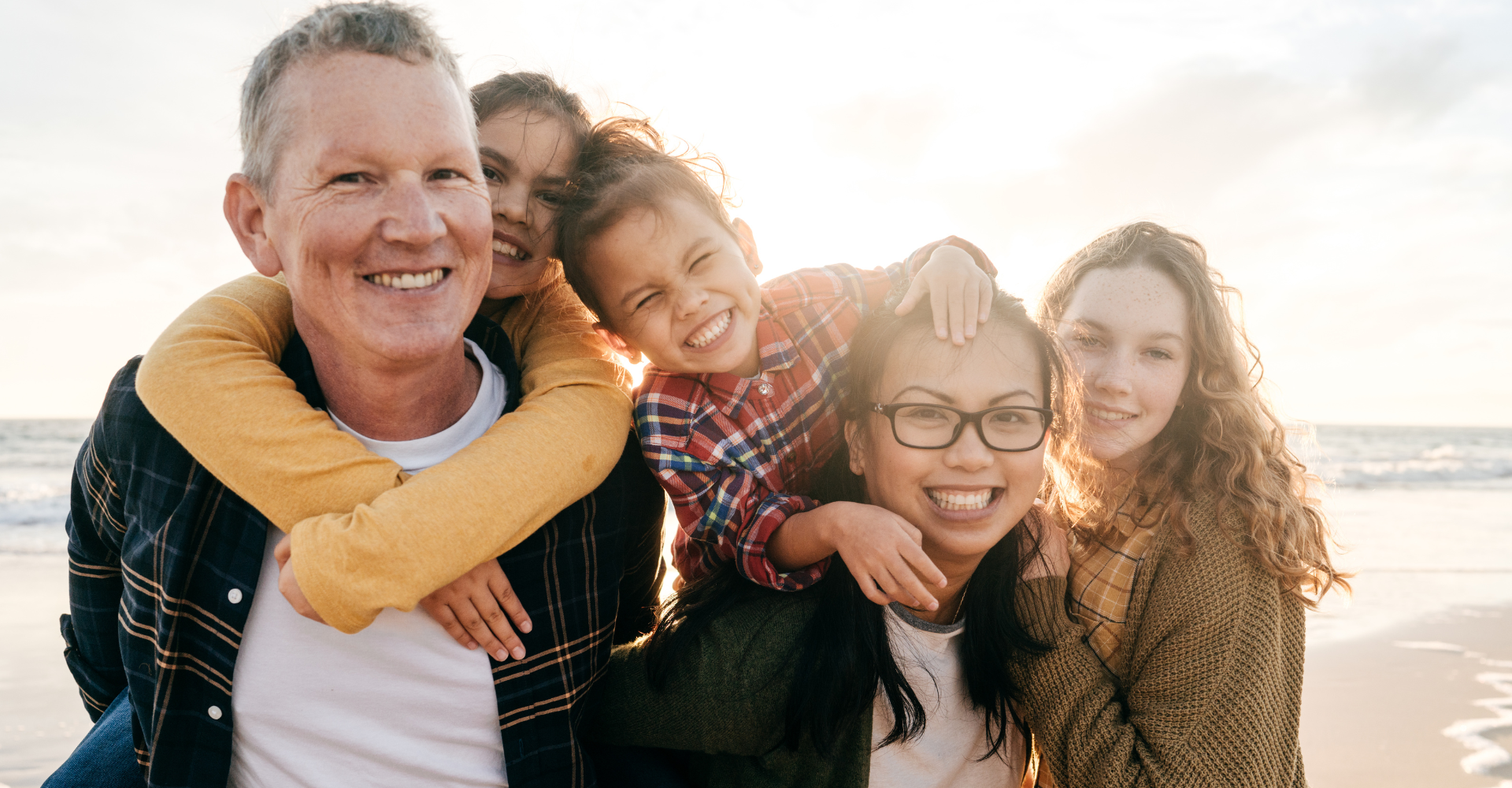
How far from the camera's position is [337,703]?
5.96 ft

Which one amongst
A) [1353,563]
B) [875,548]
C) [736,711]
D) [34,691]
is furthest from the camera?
[1353,563]

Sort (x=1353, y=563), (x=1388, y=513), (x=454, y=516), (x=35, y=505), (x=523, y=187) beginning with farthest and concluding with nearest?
(x=1388, y=513)
(x=35, y=505)
(x=1353, y=563)
(x=523, y=187)
(x=454, y=516)

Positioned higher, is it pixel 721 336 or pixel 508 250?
pixel 508 250

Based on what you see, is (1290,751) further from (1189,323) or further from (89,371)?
(89,371)

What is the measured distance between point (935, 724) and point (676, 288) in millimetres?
1478

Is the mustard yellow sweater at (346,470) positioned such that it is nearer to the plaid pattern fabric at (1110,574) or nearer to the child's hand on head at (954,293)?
the child's hand on head at (954,293)

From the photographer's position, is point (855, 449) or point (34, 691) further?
point (34, 691)

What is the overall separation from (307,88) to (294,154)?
0.46ft

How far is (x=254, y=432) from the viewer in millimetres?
1641

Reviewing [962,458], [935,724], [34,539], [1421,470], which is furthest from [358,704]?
[1421,470]

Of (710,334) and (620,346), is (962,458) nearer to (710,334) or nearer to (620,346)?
(710,334)

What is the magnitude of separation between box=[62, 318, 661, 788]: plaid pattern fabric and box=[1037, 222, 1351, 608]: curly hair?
1.65m

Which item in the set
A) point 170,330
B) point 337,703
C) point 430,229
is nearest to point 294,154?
point 430,229

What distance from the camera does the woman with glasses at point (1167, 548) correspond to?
6.76 ft
